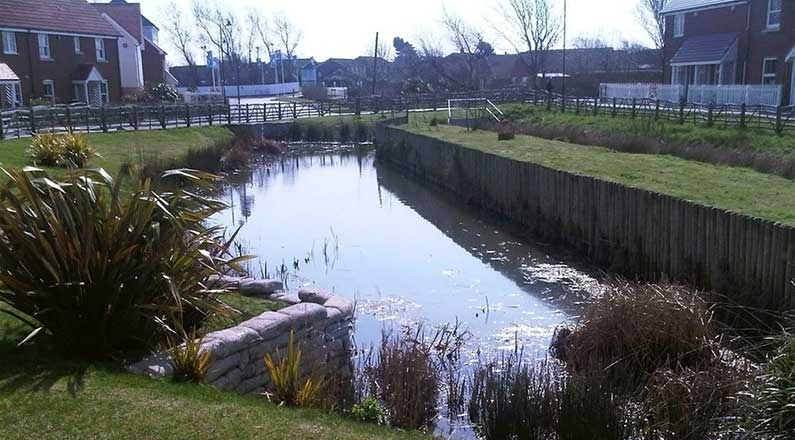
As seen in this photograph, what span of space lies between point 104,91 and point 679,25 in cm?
3542

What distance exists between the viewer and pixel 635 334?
8695 mm

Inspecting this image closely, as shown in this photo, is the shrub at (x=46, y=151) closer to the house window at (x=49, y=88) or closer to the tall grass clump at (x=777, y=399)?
the tall grass clump at (x=777, y=399)

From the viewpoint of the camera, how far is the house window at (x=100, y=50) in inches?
1978

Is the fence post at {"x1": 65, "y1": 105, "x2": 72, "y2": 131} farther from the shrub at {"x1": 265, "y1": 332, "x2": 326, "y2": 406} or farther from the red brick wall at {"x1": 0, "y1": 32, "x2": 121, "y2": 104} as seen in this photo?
the shrub at {"x1": 265, "y1": 332, "x2": 326, "y2": 406}

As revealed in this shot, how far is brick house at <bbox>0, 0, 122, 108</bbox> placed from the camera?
139 feet

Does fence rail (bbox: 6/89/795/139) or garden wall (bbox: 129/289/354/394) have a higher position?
fence rail (bbox: 6/89/795/139)

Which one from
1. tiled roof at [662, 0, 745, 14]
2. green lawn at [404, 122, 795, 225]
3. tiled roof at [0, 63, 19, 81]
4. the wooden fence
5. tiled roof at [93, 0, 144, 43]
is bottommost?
green lawn at [404, 122, 795, 225]

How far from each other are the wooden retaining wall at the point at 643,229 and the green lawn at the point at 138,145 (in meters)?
10.4

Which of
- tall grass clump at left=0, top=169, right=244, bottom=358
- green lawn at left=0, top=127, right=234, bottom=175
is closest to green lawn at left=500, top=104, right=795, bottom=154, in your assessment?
green lawn at left=0, top=127, right=234, bottom=175

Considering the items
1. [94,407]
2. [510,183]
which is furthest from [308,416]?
[510,183]

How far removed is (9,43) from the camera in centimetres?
4259

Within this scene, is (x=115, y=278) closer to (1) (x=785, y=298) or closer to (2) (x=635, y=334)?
(2) (x=635, y=334)

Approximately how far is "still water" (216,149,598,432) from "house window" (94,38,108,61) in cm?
2764

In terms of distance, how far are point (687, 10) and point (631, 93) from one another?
575 centimetres
